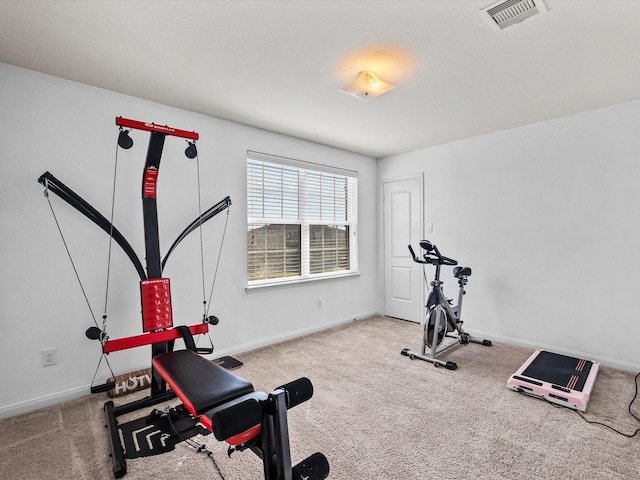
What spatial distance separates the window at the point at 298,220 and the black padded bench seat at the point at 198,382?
1581 mm

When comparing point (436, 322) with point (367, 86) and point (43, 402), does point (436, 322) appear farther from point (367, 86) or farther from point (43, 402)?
point (43, 402)

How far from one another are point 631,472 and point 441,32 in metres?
2.56

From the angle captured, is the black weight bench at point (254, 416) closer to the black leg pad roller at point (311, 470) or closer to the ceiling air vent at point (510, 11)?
the black leg pad roller at point (311, 470)

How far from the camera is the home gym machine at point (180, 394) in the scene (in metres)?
1.22

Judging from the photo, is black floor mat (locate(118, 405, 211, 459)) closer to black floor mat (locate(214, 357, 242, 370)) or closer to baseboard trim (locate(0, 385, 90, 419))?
baseboard trim (locate(0, 385, 90, 419))

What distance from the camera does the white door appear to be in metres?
4.49

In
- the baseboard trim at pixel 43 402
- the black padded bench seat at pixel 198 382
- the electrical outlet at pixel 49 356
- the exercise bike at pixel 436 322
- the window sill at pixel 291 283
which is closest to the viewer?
the black padded bench seat at pixel 198 382

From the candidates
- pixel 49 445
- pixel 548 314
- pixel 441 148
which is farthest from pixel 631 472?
pixel 441 148

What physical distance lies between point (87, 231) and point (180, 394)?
5.59ft

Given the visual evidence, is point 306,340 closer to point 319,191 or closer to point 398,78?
point 319,191

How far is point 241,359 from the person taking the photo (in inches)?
126

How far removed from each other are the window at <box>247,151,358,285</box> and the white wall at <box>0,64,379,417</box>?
0.20 metres

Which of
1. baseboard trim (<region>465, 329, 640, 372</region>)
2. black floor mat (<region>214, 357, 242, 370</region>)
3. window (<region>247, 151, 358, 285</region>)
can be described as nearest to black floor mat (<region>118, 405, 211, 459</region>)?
black floor mat (<region>214, 357, 242, 370</region>)

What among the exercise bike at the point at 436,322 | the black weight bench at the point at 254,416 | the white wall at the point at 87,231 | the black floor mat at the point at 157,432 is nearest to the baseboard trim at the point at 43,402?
the white wall at the point at 87,231
